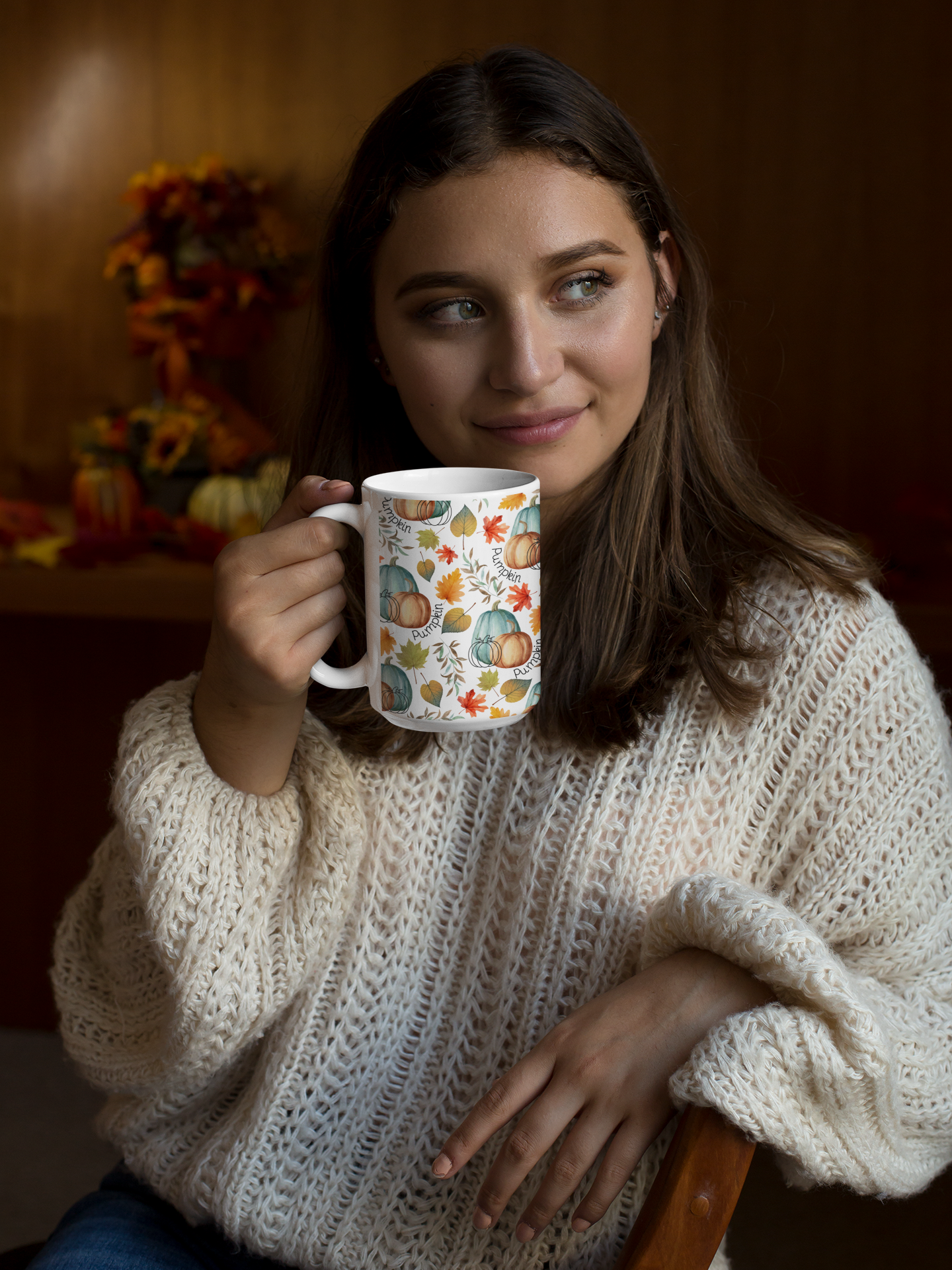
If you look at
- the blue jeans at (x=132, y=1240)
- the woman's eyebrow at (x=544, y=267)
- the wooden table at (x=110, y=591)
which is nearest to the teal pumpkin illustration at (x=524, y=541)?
the woman's eyebrow at (x=544, y=267)

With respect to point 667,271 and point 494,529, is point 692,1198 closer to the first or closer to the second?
point 494,529

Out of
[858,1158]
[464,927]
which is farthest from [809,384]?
[858,1158]

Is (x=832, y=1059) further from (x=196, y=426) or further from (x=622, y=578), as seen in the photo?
(x=196, y=426)

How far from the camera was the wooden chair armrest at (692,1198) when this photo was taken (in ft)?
2.07

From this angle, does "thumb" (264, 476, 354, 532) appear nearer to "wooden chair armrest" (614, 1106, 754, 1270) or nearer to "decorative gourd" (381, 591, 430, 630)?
"decorative gourd" (381, 591, 430, 630)

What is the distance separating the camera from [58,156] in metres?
2.05

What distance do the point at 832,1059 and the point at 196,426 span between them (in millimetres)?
1505

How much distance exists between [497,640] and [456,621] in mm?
31

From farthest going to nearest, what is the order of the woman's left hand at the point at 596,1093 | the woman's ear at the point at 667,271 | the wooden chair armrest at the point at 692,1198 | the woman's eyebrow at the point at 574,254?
the woman's ear at the point at 667,271 → the woman's eyebrow at the point at 574,254 → the woman's left hand at the point at 596,1093 → the wooden chair armrest at the point at 692,1198

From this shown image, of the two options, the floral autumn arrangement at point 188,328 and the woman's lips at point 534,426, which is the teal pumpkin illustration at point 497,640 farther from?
the floral autumn arrangement at point 188,328

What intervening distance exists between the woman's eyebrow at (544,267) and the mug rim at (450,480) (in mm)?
162

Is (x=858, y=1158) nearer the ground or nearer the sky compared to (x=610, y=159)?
nearer the ground

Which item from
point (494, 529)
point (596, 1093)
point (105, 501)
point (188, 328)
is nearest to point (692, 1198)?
point (596, 1093)

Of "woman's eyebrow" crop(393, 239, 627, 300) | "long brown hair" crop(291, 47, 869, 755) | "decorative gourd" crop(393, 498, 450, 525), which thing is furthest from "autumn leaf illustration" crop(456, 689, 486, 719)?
"woman's eyebrow" crop(393, 239, 627, 300)
